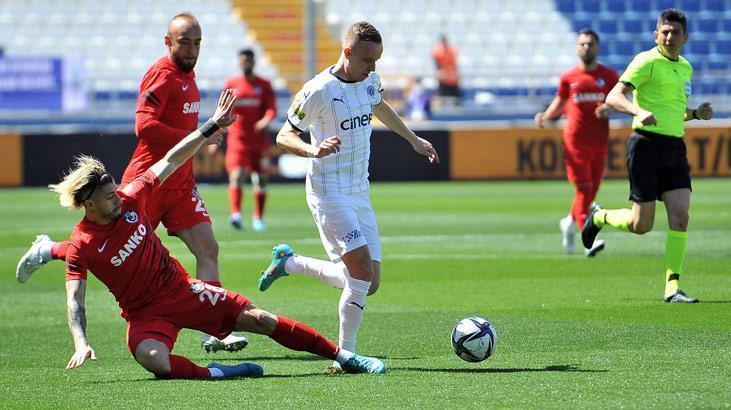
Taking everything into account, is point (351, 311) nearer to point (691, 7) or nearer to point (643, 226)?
point (643, 226)

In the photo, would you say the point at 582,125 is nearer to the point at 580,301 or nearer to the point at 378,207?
the point at 580,301

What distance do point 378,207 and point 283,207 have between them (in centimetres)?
183

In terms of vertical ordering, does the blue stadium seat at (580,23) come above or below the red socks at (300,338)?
above

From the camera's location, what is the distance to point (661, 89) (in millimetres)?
10297

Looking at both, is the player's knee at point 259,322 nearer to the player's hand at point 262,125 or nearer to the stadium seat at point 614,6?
the player's hand at point 262,125

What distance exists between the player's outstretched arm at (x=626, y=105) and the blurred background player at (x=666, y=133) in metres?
0.01

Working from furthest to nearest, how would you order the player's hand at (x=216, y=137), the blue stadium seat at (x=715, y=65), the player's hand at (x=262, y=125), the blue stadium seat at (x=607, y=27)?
1. the blue stadium seat at (x=607, y=27)
2. the blue stadium seat at (x=715, y=65)
3. the player's hand at (x=262, y=125)
4. the player's hand at (x=216, y=137)

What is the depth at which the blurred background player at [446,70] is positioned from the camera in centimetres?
3100

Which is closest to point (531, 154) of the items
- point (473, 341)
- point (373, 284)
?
point (373, 284)

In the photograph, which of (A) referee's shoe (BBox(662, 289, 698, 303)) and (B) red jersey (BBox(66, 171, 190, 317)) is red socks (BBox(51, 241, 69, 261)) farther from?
(A) referee's shoe (BBox(662, 289, 698, 303))

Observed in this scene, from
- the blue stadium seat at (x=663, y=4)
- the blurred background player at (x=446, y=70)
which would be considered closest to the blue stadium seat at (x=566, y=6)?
the blue stadium seat at (x=663, y=4)

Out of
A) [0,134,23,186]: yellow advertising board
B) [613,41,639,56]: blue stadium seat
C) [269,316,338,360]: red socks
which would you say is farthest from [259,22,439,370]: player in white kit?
[613,41,639,56]: blue stadium seat

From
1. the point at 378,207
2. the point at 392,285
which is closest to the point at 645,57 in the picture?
the point at 392,285

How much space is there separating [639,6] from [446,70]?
712cm
